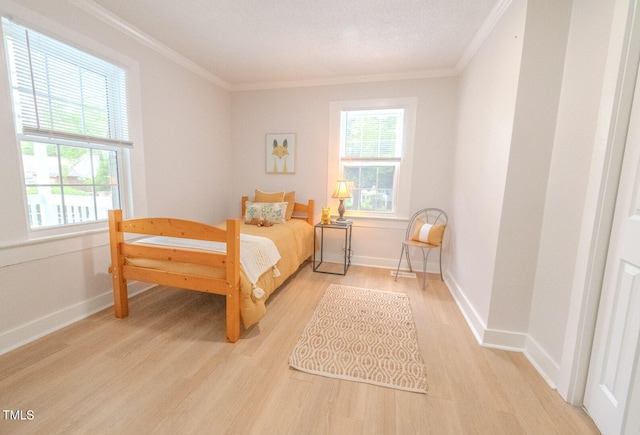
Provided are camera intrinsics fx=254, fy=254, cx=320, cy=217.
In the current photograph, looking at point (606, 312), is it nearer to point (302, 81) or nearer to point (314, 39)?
point (314, 39)

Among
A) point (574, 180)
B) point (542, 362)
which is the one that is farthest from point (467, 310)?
point (574, 180)

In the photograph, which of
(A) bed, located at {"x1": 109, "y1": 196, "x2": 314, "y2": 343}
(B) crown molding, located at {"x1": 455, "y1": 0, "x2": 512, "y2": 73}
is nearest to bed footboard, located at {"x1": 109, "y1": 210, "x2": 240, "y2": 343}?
Answer: (A) bed, located at {"x1": 109, "y1": 196, "x2": 314, "y2": 343}

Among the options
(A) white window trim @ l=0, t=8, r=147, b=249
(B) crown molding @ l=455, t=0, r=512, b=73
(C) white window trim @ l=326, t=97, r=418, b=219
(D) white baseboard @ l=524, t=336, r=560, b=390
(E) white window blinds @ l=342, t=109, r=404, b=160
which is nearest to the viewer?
(D) white baseboard @ l=524, t=336, r=560, b=390

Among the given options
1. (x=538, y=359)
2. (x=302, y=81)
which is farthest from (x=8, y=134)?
(x=538, y=359)

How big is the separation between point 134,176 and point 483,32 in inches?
133

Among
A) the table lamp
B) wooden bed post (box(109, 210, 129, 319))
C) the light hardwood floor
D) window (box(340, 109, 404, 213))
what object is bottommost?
the light hardwood floor

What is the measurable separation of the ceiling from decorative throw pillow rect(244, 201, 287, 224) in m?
1.66

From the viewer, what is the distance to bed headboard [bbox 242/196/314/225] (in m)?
3.52

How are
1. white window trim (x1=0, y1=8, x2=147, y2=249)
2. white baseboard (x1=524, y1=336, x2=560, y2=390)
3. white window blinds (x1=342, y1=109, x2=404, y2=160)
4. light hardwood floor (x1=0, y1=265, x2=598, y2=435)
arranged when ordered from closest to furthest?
1. light hardwood floor (x1=0, y1=265, x2=598, y2=435)
2. white baseboard (x1=524, y1=336, x2=560, y2=390)
3. white window trim (x1=0, y1=8, x2=147, y2=249)
4. white window blinds (x1=342, y1=109, x2=404, y2=160)

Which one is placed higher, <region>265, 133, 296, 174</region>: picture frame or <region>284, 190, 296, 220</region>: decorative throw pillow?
<region>265, 133, 296, 174</region>: picture frame

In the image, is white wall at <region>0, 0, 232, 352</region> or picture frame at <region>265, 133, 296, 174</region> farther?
picture frame at <region>265, 133, 296, 174</region>

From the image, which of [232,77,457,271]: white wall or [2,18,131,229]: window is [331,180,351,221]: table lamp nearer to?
[232,77,457,271]: white wall

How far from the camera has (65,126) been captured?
1917 mm

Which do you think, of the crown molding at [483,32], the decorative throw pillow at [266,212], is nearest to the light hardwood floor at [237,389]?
the decorative throw pillow at [266,212]
